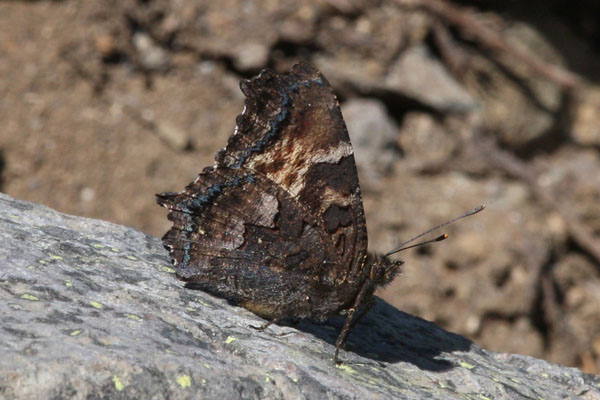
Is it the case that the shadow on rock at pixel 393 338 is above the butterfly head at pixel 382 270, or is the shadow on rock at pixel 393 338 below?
below

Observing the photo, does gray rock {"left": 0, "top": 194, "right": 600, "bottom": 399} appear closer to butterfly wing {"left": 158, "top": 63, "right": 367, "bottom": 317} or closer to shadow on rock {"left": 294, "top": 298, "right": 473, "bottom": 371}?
shadow on rock {"left": 294, "top": 298, "right": 473, "bottom": 371}

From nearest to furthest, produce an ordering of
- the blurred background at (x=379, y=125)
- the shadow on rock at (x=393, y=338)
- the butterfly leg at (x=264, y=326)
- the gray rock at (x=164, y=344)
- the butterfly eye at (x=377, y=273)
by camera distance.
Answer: the gray rock at (x=164, y=344)
the butterfly leg at (x=264, y=326)
the butterfly eye at (x=377, y=273)
the shadow on rock at (x=393, y=338)
the blurred background at (x=379, y=125)

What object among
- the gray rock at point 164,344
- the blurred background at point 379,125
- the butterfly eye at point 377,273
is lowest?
the gray rock at point 164,344

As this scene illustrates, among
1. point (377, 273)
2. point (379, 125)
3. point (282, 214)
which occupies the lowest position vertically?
point (377, 273)

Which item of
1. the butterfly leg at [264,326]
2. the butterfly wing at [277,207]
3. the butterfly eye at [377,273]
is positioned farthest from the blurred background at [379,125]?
the butterfly leg at [264,326]

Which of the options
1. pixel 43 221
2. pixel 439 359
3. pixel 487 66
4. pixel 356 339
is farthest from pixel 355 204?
pixel 487 66

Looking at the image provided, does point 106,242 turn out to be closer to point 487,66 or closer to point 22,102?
point 22,102

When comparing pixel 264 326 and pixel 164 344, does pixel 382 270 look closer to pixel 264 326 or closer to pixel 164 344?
pixel 264 326

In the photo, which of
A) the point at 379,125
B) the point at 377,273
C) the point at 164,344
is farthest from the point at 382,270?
the point at 379,125

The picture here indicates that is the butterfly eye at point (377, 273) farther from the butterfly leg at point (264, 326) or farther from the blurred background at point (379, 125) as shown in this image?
the blurred background at point (379, 125)
